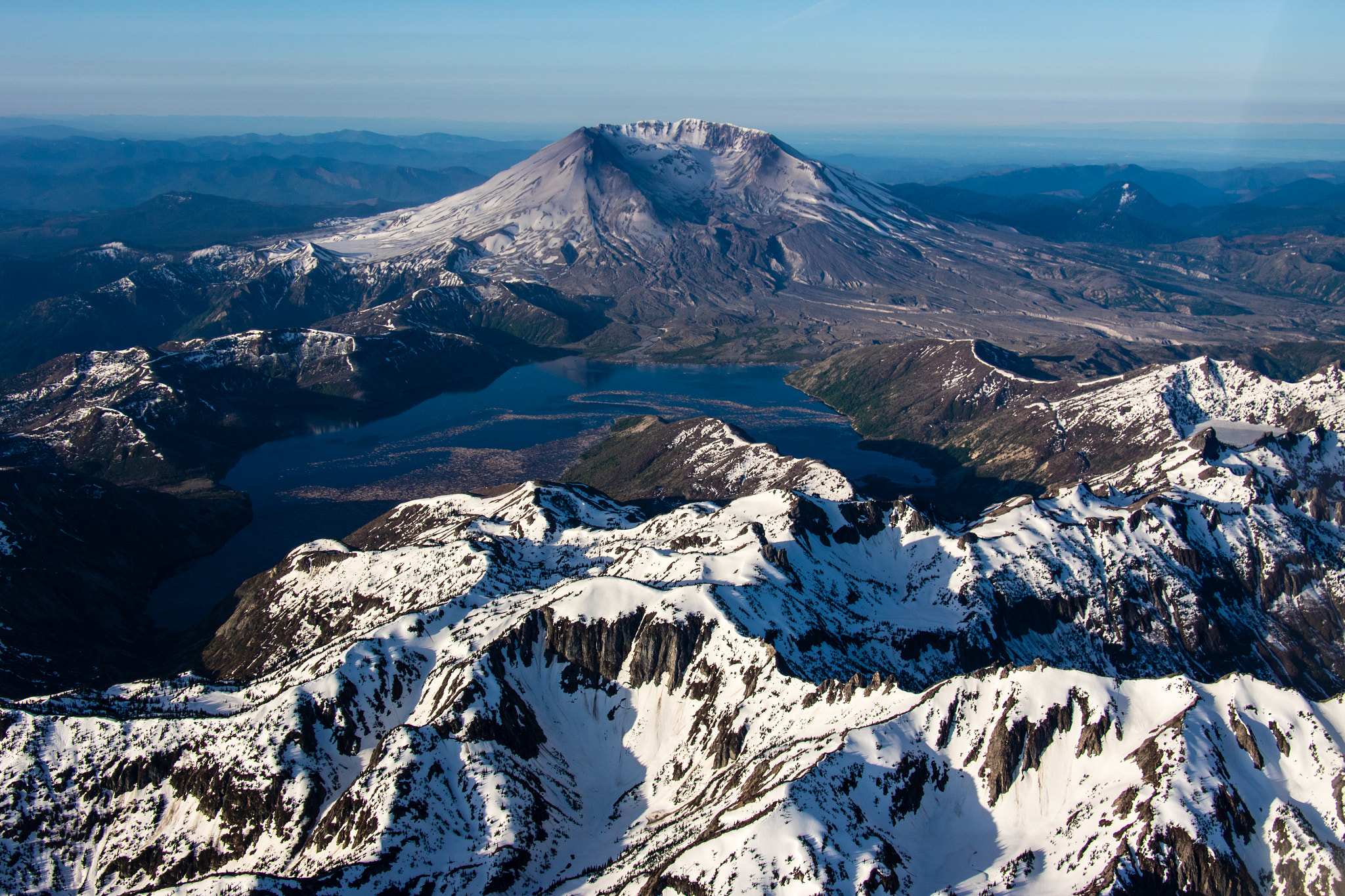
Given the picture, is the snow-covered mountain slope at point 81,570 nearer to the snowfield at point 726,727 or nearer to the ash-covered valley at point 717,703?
the ash-covered valley at point 717,703

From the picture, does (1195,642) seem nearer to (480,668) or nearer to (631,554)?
(631,554)

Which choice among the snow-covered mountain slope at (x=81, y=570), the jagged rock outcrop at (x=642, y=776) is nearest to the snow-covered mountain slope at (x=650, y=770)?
the jagged rock outcrop at (x=642, y=776)

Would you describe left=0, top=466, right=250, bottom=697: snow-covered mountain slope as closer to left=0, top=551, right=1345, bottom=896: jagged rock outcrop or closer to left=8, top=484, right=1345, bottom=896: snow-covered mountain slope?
left=0, top=551, right=1345, bottom=896: jagged rock outcrop

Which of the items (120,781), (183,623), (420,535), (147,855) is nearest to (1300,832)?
(147,855)

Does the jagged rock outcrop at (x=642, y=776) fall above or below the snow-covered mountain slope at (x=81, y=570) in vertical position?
above

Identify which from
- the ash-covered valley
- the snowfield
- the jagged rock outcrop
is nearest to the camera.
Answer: the jagged rock outcrop

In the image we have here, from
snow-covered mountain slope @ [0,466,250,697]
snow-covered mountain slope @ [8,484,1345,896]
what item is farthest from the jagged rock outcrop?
snow-covered mountain slope @ [0,466,250,697]

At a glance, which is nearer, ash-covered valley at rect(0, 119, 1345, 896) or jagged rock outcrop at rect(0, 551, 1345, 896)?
jagged rock outcrop at rect(0, 551, 1345, 896)

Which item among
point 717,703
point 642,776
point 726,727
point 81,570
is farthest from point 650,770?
point 81,570
